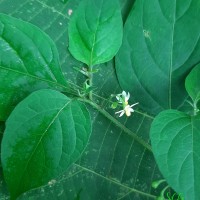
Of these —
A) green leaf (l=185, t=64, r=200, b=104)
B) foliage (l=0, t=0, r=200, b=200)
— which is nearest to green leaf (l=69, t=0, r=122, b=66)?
foliage (l=0, t=0, r=200, b=200)

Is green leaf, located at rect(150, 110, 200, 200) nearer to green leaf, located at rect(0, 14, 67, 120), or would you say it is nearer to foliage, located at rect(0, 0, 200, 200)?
foliage, located at rect(0, 0, 200, 200)

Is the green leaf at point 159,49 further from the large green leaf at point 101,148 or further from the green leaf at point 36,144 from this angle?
the green leaf at point 36,144

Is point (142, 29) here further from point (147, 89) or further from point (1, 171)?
point (1, 171)

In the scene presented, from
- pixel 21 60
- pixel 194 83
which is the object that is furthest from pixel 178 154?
pixel 21 60

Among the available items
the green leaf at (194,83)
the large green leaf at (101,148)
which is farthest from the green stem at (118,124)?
the green leaf at (194,83)

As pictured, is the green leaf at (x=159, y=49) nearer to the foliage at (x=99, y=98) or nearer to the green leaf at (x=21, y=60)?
the foliage at (x=99, y=98)

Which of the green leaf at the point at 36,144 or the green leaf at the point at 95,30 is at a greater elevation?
the green leaf at the point at 95,30
